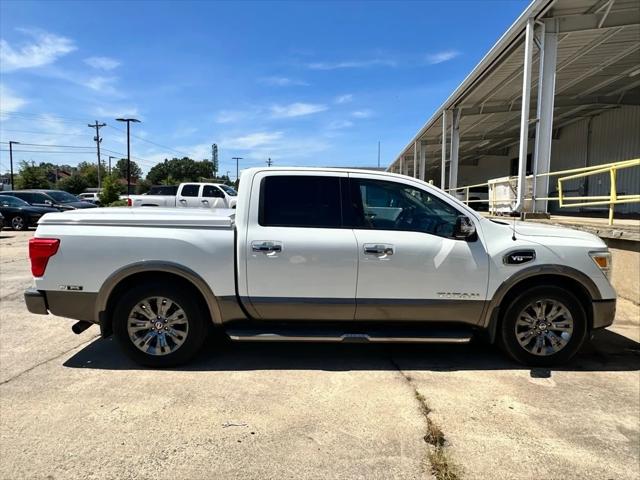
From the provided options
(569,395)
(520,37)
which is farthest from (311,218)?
(520,37)

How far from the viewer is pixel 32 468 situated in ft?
8.90

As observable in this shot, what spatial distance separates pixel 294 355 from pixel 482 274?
203 centimetres

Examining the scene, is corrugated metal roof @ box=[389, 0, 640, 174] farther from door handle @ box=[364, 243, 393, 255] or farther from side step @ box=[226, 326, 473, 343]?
side step @ box=[226, 326, 473, 343]

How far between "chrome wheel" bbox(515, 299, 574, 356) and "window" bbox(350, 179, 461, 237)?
110 centimetres

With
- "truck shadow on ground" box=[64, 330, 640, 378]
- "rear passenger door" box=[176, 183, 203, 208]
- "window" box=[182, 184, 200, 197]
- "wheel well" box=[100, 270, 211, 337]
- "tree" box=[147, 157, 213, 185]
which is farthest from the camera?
"tree" box=[147, 157, 213, 185]

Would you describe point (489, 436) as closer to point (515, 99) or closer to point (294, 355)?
point (294, 355)

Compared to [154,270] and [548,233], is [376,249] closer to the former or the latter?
[548,233]

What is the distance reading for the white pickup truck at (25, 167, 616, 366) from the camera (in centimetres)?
407

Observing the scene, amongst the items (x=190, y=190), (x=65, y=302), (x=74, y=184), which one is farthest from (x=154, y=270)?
(x=74, y=184)

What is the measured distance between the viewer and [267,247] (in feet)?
13.3

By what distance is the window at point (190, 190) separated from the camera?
18.8m

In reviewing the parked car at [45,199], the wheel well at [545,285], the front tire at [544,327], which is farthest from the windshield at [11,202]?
the front tire at [544,327]

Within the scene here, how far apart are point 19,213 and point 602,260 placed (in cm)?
2115

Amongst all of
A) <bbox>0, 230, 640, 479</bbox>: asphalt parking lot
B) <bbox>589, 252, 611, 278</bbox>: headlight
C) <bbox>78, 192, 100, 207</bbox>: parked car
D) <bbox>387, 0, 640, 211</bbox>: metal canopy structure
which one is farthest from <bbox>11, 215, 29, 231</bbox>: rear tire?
<bbox>589, 252, 611, 278</bbox>: headlight
